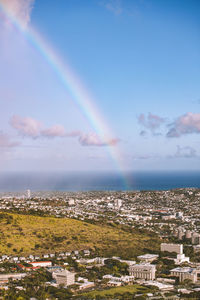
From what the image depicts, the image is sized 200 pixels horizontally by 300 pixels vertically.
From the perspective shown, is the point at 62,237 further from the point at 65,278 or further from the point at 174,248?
the point at 65,278

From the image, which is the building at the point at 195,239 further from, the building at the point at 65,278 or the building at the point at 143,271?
the building at the point at 65,278

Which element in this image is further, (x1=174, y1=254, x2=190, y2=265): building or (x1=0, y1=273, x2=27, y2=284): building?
(x1=174, y1=254, x2=190, y2=265): building

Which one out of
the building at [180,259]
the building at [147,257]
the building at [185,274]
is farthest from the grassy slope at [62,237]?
the building at [185,274]

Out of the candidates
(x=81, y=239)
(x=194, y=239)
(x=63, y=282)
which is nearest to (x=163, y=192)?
(x=194, y=239)

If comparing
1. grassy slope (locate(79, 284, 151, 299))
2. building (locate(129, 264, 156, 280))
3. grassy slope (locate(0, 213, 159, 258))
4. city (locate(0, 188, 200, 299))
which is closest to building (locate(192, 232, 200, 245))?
city (locate(0, 188, 200, 299))

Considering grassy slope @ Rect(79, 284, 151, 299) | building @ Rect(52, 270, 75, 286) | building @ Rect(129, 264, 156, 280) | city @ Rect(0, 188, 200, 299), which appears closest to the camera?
grassy slope @ Rect(79, 284, 151, 299)

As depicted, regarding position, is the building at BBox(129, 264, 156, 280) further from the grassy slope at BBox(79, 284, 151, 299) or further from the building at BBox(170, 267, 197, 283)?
the grassy slope at BBox(79, 284, 151, 299)
